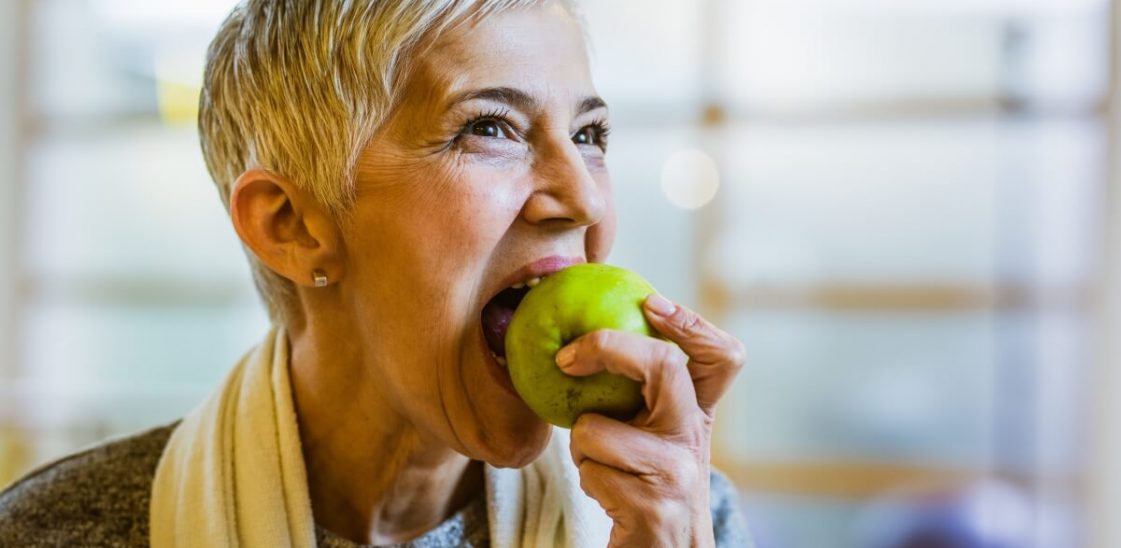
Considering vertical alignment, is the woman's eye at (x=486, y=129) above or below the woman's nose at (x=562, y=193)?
above

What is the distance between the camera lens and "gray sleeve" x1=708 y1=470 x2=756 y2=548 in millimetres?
1504

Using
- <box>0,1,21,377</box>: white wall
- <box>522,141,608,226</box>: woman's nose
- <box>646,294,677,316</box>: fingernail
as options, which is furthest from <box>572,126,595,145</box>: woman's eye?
<box>0,1,21,377</box>: white wall

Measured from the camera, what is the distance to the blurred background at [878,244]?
4.77 metres

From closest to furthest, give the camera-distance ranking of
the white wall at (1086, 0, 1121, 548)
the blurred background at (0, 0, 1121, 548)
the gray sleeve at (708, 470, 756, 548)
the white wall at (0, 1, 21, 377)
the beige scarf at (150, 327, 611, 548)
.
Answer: the beige scarf at (150, 327, 611, 548), the gray sleeve at (708, 470, 756, 548), the white wall at (1086, 0, 1121, 548), the blurred background at (0, 0, 1121, 548), the white wall at (0, 1, 21, 377)

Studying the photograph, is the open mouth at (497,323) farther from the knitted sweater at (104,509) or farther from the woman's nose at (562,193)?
the knitted sweater at (104,509)

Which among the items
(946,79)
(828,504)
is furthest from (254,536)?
(946,79)

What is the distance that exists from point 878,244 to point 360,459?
403 cm

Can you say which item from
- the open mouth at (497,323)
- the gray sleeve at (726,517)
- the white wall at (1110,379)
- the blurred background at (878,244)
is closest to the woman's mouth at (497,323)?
the open mouth at (497,323)

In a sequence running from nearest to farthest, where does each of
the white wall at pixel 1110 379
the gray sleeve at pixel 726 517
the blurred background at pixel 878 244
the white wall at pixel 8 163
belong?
the gray sleeve at pixel 726 517
the white wall at pixel 1110 379
the blurred background at pixel 878 244
the white wall at pixel 8 163

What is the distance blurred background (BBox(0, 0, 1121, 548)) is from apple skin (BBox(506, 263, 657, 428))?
3.68 meters

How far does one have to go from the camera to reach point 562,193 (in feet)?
4.12

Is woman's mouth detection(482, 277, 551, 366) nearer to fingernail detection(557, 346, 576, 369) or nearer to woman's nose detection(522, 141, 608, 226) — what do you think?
woman's nose detection(522, 141, 608, 226)

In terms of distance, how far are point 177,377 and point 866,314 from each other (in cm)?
363

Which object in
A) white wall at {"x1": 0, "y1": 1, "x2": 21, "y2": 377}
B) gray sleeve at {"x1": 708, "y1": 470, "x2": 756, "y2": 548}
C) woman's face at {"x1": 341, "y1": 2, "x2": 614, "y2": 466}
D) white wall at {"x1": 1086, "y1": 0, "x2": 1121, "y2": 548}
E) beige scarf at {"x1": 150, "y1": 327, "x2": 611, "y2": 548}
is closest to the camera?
woman's face at {"x1": 341, "y1": 2, "x2": 614, "y2": 466}
